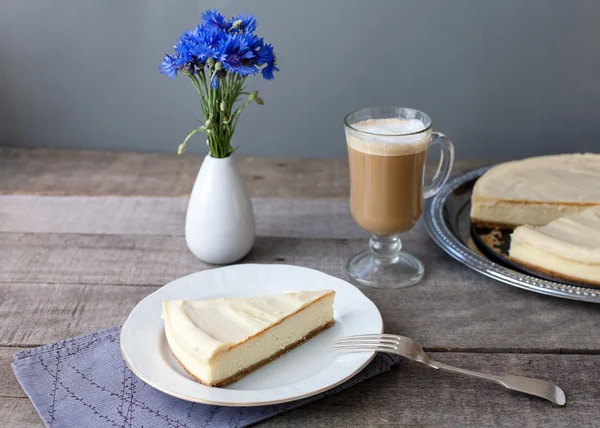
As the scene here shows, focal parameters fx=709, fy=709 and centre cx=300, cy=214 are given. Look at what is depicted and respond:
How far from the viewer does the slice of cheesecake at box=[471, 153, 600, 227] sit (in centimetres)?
174

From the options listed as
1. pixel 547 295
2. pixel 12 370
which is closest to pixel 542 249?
pixel 547 295

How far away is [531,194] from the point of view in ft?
5.82

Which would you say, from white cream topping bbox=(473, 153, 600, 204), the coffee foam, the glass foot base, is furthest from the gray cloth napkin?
white cream topping bbox=(473, 153, 600, 204)

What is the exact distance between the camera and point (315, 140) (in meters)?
2.54

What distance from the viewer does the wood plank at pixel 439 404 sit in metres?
1.11

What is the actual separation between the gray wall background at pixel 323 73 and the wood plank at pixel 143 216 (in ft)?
2.12

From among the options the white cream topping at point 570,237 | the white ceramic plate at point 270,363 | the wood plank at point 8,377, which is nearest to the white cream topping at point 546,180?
the white cream topping at point 570,237

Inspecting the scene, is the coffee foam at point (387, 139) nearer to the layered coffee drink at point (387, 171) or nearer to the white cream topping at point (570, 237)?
the layered coffee drink at point (387, 171)

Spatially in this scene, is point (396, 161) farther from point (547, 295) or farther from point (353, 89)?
point (353, 89)

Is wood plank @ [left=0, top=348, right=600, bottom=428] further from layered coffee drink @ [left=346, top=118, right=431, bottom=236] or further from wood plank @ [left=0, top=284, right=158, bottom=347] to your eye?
layered coffee drink @ [left=346, top=118, right=431, bottom=236]

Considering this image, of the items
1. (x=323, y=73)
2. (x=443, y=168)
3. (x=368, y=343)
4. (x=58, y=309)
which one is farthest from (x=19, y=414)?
(x=323, y=73)

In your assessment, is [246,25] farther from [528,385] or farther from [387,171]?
[528,385]

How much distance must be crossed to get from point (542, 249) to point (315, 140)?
1.20 m

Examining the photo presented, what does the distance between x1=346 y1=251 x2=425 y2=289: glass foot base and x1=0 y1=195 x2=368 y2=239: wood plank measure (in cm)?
15
